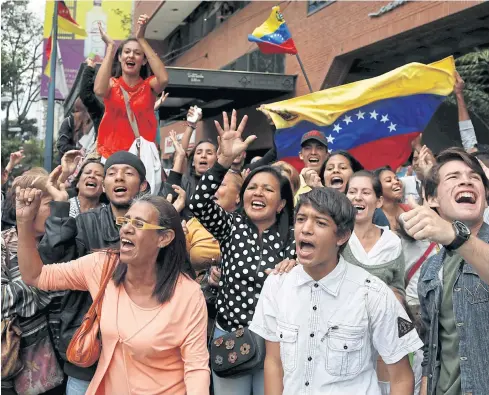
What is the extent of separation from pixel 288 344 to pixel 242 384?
3.23 feet

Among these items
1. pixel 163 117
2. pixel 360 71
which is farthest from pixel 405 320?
pixel 163 117

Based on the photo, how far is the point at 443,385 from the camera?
3398 mm

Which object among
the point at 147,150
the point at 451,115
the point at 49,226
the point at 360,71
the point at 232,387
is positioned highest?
the point at 360,71

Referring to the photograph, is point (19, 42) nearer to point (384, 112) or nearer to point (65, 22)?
point (65, 22)

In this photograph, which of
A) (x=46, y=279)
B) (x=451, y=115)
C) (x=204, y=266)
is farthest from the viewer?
(x=451, y=115)

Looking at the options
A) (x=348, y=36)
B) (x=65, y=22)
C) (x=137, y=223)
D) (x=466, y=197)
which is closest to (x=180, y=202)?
(x=137, y=223)

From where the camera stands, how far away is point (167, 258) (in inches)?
151

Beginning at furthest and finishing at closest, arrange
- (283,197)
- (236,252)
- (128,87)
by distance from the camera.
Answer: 1. (128,87)
2. (283,197)
3. (236,252)

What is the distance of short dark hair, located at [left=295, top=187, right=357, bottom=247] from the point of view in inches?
134

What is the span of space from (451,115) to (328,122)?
11.0 metres

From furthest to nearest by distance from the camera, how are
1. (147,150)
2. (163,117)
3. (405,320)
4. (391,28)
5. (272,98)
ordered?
(163,117) < (272,98) < (391,28) < (147,150) < (405,320)

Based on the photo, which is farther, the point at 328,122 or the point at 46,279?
the point at 328,122

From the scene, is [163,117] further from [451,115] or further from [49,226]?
[49,226]

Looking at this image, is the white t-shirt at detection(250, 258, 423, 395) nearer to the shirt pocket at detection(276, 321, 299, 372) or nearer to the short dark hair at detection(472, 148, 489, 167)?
the shirt pocket at detection(276, 321, 299, 372)
